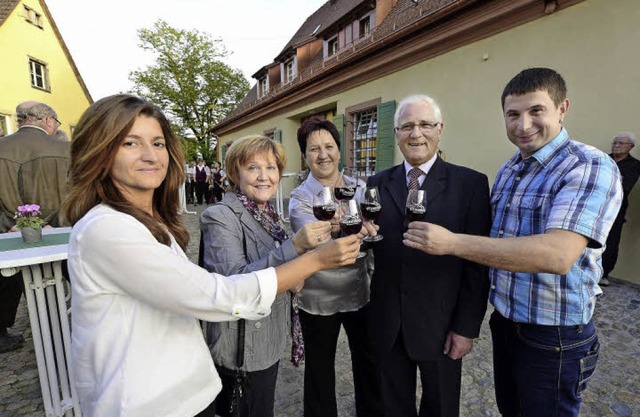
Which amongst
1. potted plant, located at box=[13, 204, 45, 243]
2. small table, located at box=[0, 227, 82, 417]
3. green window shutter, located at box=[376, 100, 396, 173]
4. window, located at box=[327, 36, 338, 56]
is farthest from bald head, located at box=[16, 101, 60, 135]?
window, located at box=[327, 36, 338, 56]

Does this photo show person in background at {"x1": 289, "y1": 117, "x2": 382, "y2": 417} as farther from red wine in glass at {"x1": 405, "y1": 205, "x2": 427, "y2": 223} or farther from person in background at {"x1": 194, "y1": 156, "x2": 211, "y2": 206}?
person in background at {"x1": 194, "y1": 156, "x2": 211, "y2": 206}

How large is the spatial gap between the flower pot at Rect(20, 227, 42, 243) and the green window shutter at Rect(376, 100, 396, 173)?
656 cm

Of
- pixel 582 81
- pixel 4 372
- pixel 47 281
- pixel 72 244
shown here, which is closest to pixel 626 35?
pixel 582 81

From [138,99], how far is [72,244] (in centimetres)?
55

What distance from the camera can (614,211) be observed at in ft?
4.17

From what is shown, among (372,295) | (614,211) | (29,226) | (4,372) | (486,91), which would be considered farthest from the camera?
(486,91)

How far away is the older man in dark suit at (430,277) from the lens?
168cm

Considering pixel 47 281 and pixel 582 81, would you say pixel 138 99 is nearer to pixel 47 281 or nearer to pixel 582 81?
pixel 47 281

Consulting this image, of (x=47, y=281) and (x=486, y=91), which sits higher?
(x=486, y=91)

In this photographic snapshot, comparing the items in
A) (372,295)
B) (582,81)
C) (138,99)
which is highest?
(582,81)

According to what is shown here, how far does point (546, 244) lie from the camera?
3.92 feet

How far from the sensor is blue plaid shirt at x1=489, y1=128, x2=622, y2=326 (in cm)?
124

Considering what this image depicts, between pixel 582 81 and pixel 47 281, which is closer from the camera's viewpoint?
pixel 47 281

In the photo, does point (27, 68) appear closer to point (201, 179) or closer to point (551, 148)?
point (201, 179)
